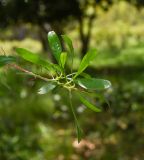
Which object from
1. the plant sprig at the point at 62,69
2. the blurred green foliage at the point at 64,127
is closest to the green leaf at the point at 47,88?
the plant sprig at the point at 62,69

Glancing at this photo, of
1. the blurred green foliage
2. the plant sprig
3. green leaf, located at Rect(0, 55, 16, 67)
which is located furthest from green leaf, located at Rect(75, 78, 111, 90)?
the blurred green foliage

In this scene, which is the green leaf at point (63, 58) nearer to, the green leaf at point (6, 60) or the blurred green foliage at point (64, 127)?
the green leaf at point (6, 60)

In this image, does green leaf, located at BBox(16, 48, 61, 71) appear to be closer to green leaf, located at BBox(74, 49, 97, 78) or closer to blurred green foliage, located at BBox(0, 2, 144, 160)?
green leaf, located at BBox(74, 49, 97, 78)

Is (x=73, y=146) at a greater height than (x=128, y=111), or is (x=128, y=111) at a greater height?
(x=73, y=146)

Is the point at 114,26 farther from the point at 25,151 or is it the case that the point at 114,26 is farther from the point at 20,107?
the point at 25,151

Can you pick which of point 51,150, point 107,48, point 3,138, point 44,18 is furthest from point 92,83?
point 107,48
